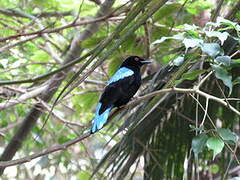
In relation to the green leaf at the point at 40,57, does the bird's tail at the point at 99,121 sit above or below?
below

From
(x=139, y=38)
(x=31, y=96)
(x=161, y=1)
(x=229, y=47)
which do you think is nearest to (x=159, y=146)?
(x=229, y=47)

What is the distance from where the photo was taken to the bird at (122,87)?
332 centimetres

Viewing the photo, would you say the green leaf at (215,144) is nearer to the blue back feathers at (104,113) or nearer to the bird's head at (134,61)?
the blue back feathers at (104,113)

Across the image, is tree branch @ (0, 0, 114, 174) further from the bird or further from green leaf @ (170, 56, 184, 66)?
green leaf @ (170, 56, 184, 66)

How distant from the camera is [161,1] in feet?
4.89

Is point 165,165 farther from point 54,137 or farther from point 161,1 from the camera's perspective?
point 54,137

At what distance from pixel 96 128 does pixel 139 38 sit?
4.16ft

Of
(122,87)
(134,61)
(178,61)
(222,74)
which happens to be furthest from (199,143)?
(134,61)

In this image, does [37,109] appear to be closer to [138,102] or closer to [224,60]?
[138,102]

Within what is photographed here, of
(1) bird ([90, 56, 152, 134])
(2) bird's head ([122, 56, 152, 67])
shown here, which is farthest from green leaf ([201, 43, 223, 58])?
(2) bird's head ([122, 56, 152, 67])

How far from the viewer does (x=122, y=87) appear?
360 cm

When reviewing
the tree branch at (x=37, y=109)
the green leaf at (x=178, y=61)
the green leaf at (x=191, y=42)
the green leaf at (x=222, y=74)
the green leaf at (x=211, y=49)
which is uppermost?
the green leaf at (x=191, y=42)

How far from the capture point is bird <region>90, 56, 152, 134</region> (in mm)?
3324

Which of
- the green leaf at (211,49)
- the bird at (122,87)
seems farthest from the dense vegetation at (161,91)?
the bird at (122,87)
